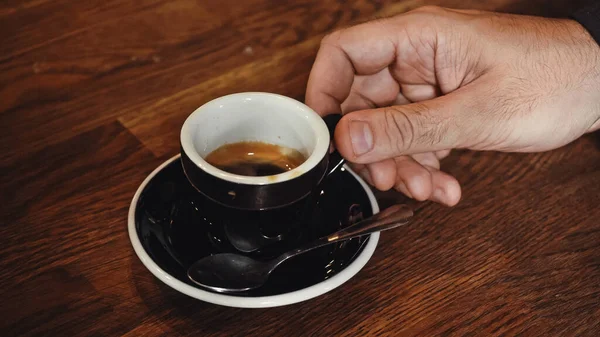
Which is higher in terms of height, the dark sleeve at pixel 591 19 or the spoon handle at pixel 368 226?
the dark sleeve at pixel 591 19

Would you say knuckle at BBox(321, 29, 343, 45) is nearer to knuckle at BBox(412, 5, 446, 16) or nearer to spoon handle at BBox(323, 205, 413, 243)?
knuckle at BBox(412, 5, 446, 16)

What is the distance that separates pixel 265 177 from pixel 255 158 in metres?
0.18

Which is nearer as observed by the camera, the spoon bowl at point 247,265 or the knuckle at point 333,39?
the spoon bowl at point 247,265

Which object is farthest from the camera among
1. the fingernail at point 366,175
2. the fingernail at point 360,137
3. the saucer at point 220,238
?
the fingernail at point 366,175

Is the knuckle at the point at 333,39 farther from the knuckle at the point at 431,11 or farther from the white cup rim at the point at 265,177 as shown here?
the white cup rim at the point at 265,177

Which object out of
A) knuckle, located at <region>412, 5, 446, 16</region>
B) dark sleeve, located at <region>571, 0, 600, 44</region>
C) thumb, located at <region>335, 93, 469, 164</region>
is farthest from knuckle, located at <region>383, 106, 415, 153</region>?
dark sleeve, located at <region>571, 0, 600, 44</region>

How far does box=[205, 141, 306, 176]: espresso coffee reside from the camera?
85 cm

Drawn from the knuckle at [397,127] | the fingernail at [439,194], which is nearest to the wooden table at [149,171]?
the fingernail at [439,194]

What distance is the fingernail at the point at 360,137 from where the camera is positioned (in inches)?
33.0

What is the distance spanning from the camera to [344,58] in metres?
1.07

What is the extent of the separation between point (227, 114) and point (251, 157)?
79 mm

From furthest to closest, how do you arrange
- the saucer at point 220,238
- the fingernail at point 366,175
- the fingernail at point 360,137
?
the fingernail at point 366,175, the fingernail at point 360,137, the saucer at point 220,238

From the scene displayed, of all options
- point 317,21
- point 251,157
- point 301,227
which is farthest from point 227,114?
point 317,21

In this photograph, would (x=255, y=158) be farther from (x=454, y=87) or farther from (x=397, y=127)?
(x=454, y=87)
